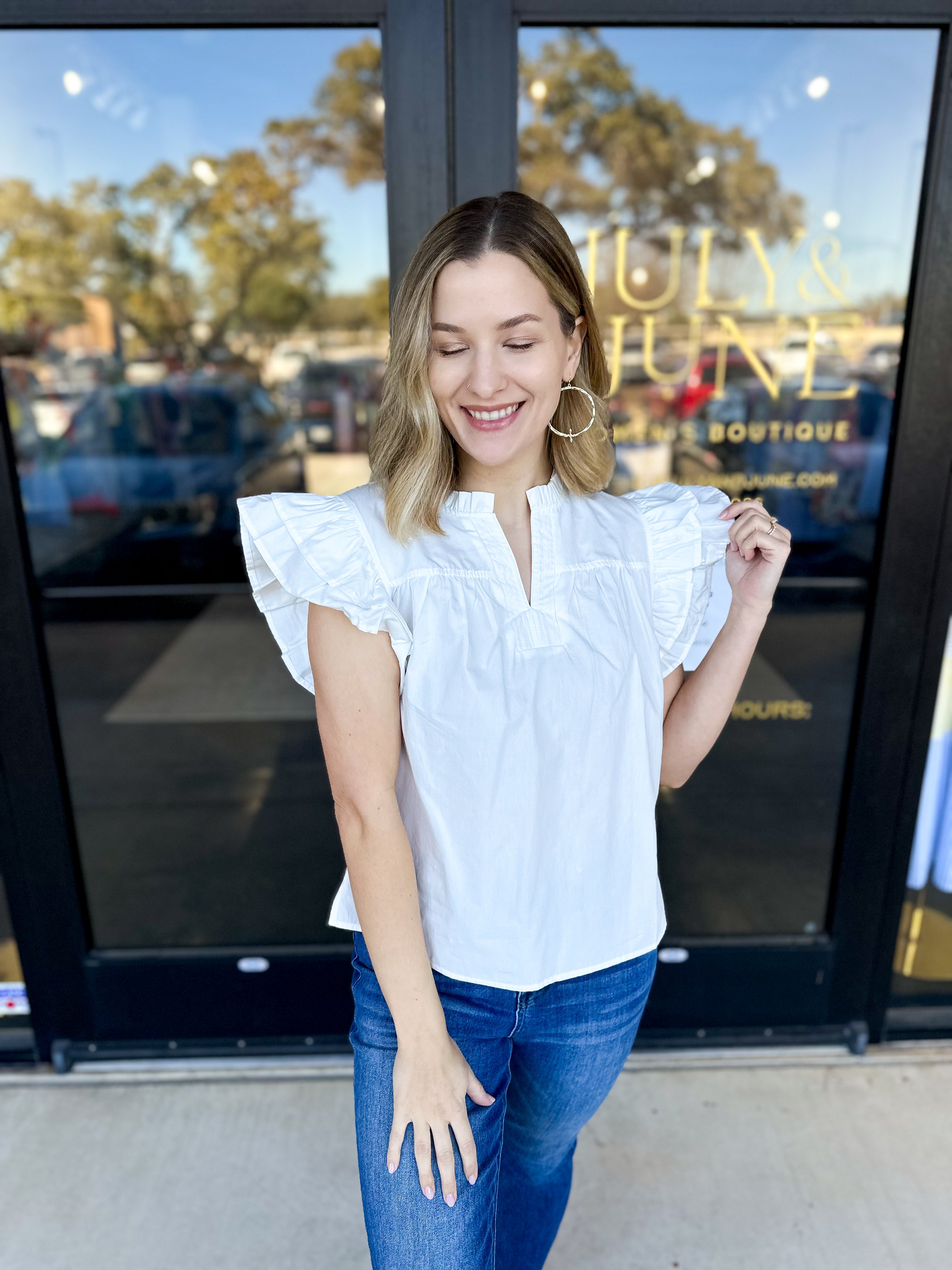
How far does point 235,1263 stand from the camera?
1679 mm

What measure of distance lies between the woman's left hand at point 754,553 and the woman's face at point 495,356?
323 mm

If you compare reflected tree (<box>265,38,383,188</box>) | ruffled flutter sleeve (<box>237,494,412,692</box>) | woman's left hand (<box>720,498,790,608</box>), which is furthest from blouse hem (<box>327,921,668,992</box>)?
reflected tree (<box>265,38,383,188</box>)

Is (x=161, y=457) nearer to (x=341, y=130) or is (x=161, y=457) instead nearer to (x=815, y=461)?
(x=341, y=130)

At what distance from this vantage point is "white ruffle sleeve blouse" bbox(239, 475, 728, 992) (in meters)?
1.05

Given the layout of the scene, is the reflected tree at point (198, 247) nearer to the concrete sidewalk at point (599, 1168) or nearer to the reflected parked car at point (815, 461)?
the reflected parked car at point (815, 461)

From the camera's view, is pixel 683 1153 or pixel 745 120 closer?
pixel 683 1153

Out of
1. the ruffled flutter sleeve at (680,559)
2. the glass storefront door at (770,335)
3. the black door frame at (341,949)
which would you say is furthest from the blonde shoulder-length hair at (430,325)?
the glass storefront door at (770,335)

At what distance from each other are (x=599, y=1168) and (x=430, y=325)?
1.74 metres

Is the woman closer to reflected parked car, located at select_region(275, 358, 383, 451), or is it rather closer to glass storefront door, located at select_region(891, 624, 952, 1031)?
glass storefront door, located at select_region(891, 624, 952, 1031)

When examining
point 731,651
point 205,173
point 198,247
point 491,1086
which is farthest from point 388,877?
point 198,247

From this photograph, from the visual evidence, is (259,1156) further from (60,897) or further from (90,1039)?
(60,897)

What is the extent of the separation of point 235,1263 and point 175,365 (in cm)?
490

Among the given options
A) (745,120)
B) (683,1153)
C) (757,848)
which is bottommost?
(683,1153)

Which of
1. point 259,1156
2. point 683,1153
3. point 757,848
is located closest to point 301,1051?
point 259,1156
